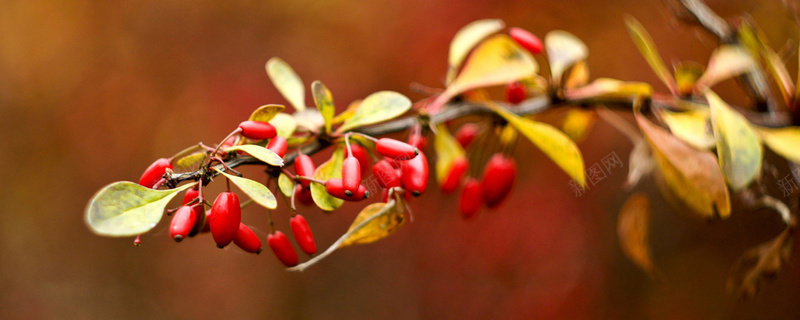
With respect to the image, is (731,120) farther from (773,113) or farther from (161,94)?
(161,94)

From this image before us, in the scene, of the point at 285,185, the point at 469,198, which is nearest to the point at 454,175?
the point at 469,198

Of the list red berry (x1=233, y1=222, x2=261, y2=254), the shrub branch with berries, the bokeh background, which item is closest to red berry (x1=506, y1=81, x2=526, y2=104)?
the shrub branch with berries

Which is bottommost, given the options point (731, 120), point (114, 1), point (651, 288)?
point (651, 288)

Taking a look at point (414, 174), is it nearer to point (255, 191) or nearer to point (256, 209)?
point (255, 191)

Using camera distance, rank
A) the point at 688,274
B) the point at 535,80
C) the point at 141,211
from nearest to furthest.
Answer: the point at 141,211
the point at 535,80
the point at 688,274

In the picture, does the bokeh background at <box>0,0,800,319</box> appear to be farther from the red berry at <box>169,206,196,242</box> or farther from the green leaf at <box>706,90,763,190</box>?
the red berry at <box>169,206,196,242</box>

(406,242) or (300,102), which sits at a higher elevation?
(300,102)

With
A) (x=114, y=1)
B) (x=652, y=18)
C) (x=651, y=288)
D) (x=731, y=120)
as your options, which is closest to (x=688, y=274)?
(x=651, y=288)
